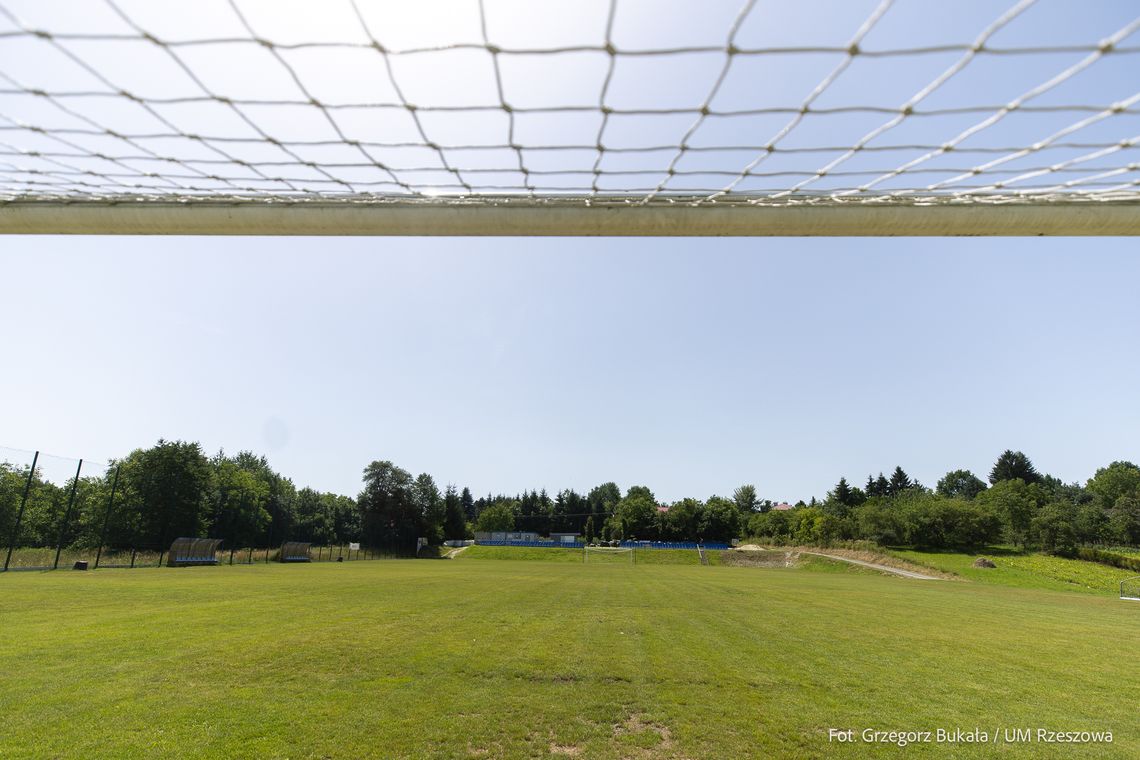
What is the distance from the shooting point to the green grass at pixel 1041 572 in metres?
33.1

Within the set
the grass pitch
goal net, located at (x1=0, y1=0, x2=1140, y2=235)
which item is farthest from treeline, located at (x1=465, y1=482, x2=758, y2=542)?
goal net, located at (x1=0, y1=0, x2=1140, y2=235)

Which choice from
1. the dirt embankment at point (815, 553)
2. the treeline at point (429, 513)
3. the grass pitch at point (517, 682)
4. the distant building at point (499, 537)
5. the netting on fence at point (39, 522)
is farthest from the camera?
the distant building at point (499, 537)

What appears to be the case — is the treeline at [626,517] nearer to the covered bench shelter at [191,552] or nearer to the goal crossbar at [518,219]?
the covered bench shelter at [191,552]

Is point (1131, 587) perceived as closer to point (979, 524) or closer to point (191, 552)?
point (979, 524)

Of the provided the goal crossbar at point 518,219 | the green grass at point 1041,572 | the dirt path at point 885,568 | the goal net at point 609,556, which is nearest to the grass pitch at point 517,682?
the goal crossbar at point 518,219

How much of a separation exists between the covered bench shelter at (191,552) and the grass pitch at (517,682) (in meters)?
22.2

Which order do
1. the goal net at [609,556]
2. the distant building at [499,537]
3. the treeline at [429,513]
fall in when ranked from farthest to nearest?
the distant building at [499,537] < the goal net at [609,556] < the treeline at [429,513]

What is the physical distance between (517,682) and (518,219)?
16.6 feet

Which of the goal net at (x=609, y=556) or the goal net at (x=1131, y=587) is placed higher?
the goal net at (x=609, y=556)

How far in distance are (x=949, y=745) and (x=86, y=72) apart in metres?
7.85

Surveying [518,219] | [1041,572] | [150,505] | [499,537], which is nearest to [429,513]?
[499,537]

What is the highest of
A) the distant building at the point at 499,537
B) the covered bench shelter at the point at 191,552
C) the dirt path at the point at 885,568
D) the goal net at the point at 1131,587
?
the covered bench shelter at the point at 191,552

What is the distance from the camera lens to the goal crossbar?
3188 millimetres

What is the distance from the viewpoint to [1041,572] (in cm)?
3750
